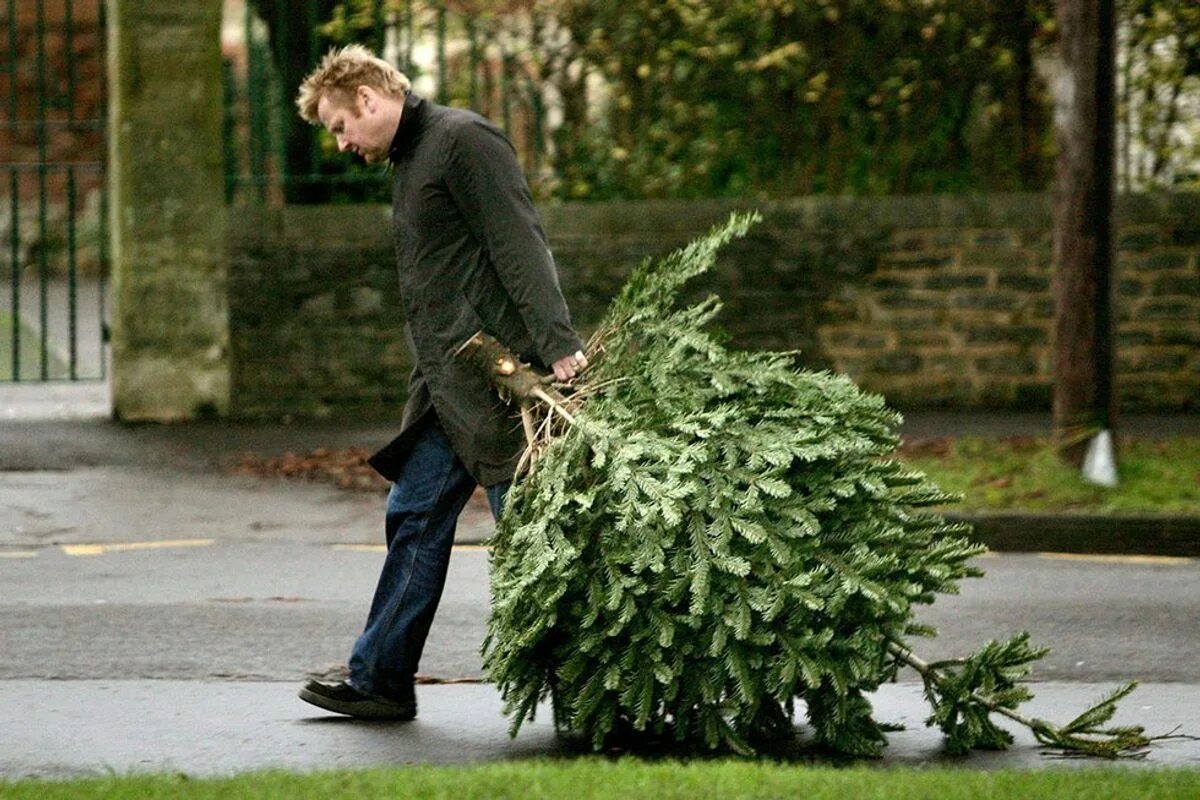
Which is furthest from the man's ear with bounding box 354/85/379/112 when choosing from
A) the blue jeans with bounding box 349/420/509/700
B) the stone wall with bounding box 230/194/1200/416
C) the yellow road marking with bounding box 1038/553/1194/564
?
the stone wall with bounding box 230/194/1200/416

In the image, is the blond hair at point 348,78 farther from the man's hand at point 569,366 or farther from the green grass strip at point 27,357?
the green grass strip at point 27,357

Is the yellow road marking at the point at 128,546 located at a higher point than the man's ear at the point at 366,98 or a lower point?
lower

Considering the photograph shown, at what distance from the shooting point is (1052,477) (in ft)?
32.6

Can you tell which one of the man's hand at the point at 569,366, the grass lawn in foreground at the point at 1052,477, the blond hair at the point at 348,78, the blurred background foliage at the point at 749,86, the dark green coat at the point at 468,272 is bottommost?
the grass lawn in foreground at the point at 1052,477

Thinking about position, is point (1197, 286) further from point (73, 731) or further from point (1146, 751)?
point (73, 731)

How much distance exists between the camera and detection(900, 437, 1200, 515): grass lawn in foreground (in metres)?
9.50

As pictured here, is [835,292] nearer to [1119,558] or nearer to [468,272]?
[1119,558]

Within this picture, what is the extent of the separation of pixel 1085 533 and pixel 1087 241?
1.62m

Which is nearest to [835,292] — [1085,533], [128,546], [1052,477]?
[1052,477]

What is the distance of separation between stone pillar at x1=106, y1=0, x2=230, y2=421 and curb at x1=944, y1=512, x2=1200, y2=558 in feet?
18.1

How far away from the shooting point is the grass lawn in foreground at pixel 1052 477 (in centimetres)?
950

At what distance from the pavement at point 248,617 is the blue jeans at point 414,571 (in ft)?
0.58

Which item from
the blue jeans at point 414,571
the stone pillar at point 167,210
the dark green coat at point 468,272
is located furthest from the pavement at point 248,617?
the dark green coat at point 468,272

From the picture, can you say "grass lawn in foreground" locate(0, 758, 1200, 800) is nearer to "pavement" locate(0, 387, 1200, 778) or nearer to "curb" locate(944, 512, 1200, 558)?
"pavement" locate(0, 387, 1200, 778)
